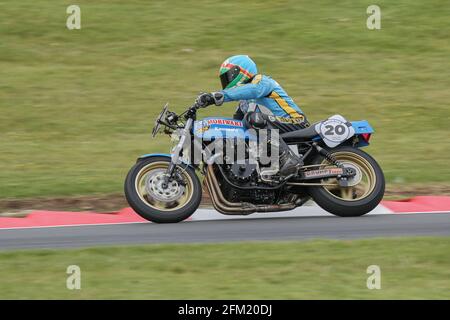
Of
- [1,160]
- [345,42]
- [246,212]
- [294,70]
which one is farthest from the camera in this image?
[345,42]

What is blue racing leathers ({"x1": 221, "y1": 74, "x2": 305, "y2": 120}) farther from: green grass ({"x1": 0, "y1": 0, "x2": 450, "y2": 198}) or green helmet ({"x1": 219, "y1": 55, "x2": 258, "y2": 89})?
green grass ({"x1": 0, "y1": 0, "x2": 450, "y2": 198})

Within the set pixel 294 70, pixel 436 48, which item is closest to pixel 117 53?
pixel 294 70

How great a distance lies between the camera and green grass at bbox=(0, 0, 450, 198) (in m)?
14.4

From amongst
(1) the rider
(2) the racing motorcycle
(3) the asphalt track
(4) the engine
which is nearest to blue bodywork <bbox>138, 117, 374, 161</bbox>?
(2) the racing motorcycle

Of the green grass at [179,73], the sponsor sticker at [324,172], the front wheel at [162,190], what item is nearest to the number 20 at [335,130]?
the sponsor sticker at [324,172]

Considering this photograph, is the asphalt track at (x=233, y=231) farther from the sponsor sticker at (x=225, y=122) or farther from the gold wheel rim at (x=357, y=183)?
the sponsor sticker at (x=225, y=122)

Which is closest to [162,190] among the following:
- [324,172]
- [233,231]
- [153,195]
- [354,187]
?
[153,195]

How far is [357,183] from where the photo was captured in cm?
1057

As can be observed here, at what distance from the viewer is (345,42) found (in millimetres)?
19984

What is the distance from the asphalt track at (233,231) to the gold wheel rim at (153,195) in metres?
0.22

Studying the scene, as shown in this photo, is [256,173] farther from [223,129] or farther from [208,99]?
[208,99]

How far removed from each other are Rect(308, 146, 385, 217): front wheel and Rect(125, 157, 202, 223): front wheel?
1.33m

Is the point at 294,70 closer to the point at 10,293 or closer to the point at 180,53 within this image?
the point at 180,53

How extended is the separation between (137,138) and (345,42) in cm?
624
